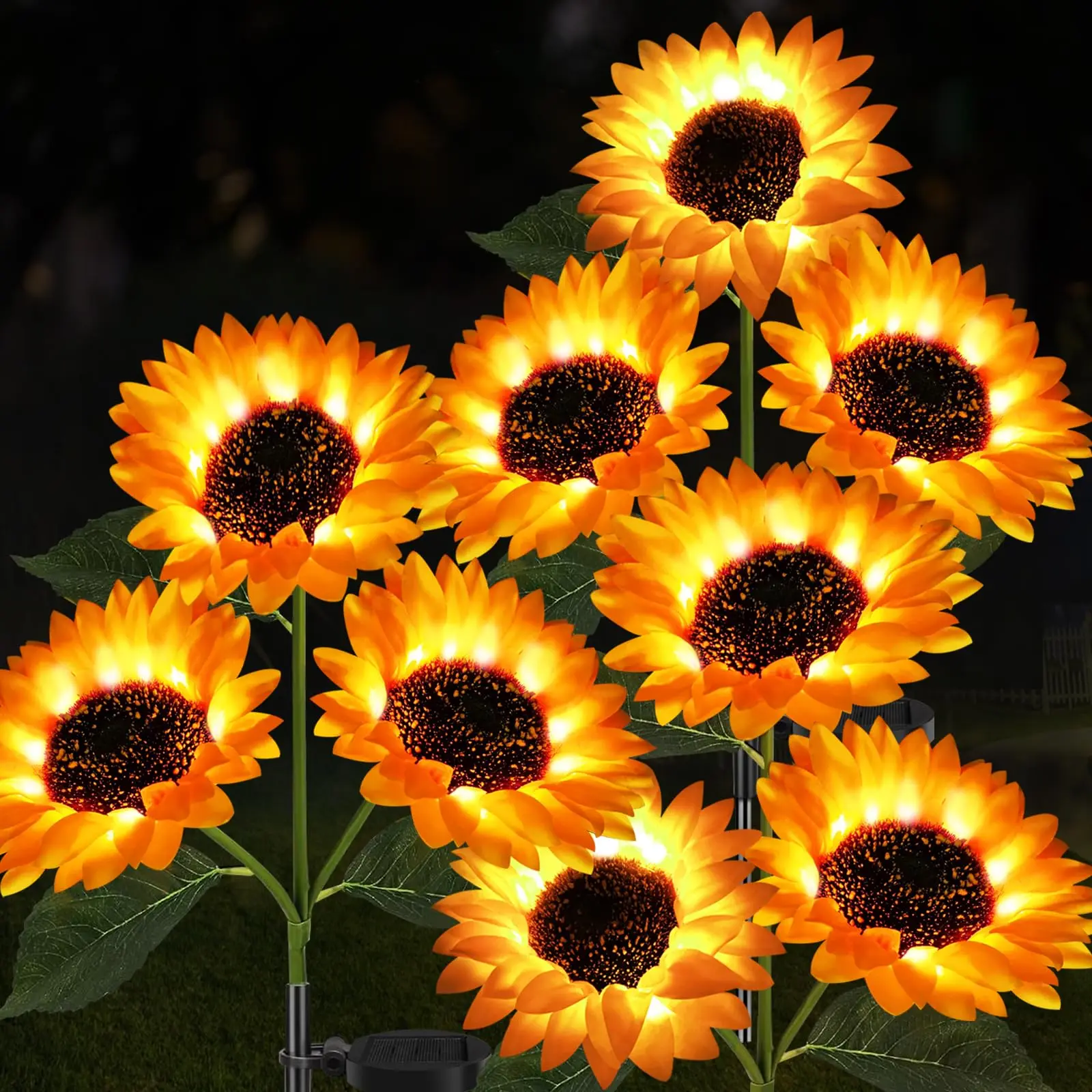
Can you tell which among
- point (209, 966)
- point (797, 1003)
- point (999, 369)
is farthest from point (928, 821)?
point (209, 966)

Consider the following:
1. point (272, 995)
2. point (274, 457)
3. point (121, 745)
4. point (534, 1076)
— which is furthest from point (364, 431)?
point (272, 995)

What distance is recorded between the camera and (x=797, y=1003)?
183cm

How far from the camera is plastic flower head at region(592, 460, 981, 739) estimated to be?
471 millimetres

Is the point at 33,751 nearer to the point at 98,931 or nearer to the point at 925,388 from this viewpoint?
the point at 98,931

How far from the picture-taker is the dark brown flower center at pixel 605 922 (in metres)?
0.50

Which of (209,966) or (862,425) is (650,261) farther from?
(209,966)

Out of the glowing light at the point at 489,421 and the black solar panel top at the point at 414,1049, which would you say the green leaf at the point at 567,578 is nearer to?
the glowing light at the point at 489,421

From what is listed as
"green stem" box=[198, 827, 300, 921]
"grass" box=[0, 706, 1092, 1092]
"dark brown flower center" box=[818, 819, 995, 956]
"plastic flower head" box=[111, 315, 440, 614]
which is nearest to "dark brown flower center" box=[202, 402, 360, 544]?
"plastic flower head" box=[111, 315, 440, 614]

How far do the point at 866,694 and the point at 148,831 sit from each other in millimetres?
228

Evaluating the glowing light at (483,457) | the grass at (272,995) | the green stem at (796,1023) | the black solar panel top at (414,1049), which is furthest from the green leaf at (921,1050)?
the grass at (272,995)

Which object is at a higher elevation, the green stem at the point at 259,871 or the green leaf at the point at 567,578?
the green leaf at the point at 567,578

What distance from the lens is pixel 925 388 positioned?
53 centimetres

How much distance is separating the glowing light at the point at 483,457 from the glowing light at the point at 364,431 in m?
0.04

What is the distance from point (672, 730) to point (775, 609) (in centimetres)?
9
